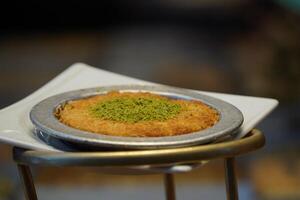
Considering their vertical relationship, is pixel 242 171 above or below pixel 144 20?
below

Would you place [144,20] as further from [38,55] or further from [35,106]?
[35,106]

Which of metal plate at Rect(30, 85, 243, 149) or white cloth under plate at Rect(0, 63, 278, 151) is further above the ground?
metal plate at Rect(30, 85, 243, 149)

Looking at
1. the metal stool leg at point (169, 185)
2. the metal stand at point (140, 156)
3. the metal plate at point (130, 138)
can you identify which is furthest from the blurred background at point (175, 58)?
the metal stand at point (140, 156)

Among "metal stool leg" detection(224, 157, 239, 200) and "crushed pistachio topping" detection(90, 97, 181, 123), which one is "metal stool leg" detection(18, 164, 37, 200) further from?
"metal stool leg" detection(224, 157, 239, 200)

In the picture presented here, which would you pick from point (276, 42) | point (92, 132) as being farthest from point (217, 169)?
point (92, 132)

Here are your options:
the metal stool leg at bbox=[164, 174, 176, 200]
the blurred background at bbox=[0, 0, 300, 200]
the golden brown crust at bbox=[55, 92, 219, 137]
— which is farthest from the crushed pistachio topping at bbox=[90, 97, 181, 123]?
the blurred background at bbox=[0, 0, 300, 200]

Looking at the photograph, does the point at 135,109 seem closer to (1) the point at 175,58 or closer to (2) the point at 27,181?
(2) the point at 27,181
